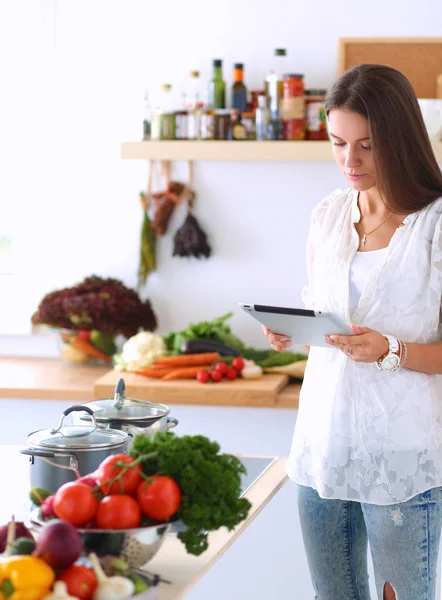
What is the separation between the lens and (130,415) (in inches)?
73.2

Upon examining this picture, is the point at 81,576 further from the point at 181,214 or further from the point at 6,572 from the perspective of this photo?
the point at 181,214

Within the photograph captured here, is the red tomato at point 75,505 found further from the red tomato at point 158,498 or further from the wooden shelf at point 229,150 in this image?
the wooden shelf at point 229,150

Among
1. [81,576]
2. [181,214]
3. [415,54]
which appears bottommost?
[81,576]

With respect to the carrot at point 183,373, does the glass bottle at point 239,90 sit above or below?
above

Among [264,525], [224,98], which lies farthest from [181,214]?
[264,525]

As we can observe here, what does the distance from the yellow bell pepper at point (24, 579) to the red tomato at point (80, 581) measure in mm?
25

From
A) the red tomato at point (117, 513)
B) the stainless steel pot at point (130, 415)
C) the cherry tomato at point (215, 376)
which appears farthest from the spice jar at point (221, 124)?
the red tomato at point (117, 513)

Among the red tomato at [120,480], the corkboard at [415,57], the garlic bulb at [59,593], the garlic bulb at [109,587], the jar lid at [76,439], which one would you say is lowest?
the garlic bulb at [109,587]

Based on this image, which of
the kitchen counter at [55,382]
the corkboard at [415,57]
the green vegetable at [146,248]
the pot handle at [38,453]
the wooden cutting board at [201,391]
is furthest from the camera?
the green vegetable at [146,248]

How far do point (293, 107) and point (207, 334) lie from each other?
86cm

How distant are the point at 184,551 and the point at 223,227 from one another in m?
2.31

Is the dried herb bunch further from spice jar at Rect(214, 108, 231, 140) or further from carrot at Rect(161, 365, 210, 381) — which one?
spice jar at Rect(214, 108, 231, 140)

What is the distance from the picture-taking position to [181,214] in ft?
12.2

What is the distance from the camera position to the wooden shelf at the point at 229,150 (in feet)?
11.0
